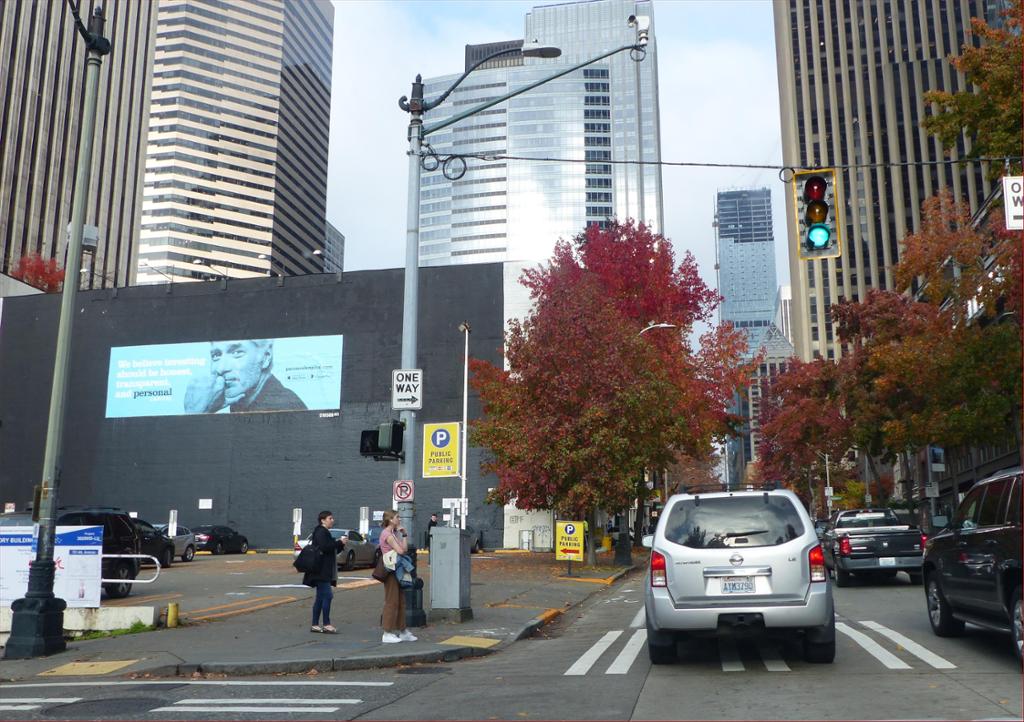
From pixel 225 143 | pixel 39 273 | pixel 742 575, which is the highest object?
pixel 225 143

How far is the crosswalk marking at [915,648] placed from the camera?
9.24 m

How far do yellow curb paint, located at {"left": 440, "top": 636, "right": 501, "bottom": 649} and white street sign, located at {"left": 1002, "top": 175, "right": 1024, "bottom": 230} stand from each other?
7.85 meters

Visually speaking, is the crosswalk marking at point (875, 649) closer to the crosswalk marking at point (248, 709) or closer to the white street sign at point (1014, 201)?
the white street sign at point (1014, 201)

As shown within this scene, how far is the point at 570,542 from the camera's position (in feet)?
85.7

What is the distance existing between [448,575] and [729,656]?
17.3 feet

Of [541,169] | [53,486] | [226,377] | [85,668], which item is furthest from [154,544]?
[541,169]

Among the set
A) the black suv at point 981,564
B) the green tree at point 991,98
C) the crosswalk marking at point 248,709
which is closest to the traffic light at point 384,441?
the crosswalk marking at point 248,709

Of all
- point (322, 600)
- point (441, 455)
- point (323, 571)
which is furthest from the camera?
point (441, 455)

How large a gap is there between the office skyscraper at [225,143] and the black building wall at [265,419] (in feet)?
354

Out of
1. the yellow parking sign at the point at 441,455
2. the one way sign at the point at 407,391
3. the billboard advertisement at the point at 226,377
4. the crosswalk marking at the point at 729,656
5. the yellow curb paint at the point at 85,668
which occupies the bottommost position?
the yellow curb paint at the point at 85,668

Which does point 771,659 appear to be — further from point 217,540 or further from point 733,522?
point 217,540

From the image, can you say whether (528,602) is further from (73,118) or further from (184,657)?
(73,118)

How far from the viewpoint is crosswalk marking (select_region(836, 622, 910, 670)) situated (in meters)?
9.30

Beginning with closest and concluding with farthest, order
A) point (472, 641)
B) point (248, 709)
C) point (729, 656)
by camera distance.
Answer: point (248, 709) → point (729, 656) → point (472, 641)
